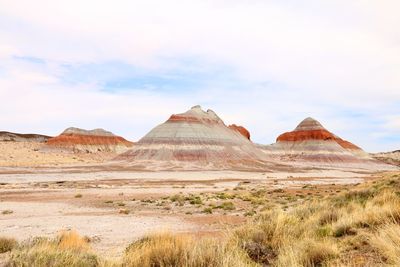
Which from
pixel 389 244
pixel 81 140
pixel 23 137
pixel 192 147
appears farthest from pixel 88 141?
pixel 389 244

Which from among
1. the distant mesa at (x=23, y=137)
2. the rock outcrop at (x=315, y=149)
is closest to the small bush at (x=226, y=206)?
the rock outcrop at (x=315, y=149)

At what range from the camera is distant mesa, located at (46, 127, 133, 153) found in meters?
150

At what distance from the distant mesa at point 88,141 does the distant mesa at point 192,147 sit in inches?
1312

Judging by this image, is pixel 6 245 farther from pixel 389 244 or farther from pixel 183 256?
pixel 389 244

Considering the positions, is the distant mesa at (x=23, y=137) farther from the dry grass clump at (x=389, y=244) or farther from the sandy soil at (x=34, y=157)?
the dry grass clump at (x=389, y=244)

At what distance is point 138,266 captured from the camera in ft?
22.6

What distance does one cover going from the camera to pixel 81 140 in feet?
507

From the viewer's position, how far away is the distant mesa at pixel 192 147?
375 ft

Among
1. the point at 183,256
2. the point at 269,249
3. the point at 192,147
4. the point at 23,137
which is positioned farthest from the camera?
the point at 23,137

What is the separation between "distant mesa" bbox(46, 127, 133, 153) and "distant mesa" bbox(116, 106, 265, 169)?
33.3 meters

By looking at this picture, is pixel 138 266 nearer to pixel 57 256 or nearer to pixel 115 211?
pixel 57 256

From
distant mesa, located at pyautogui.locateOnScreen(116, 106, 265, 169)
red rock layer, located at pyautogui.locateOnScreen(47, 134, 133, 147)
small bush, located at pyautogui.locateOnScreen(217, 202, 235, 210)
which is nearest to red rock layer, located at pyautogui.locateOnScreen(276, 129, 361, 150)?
distant mesa, located at pyautogui.locateOnScreen(116, 106, 265, 169)

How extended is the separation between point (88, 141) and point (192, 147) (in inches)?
2060

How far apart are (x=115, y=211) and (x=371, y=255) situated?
19.4 meters
